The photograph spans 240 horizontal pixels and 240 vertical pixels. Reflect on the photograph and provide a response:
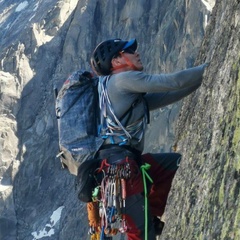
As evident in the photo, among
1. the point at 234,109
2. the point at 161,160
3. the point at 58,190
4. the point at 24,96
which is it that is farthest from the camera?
the point at 24,96

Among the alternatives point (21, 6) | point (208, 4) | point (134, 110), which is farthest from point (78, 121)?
point (21, 6)

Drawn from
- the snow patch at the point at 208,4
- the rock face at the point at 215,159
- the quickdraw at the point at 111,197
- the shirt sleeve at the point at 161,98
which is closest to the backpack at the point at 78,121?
the quickdraw at the point at 111,197

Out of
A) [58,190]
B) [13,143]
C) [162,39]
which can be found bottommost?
[58,190]

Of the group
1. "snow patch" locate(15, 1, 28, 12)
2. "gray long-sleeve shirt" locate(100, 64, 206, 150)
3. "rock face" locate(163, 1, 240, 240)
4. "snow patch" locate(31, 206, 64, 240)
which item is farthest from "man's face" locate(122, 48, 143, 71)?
"snow patch" locate(15, 1, 28, 12)

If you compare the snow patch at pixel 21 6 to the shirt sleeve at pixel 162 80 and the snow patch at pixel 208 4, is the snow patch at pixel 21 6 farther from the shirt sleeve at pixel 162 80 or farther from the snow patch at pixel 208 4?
the shirt sleeve at pixel 162 80

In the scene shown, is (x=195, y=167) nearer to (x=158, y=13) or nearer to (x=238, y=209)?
(x=238, y=209)

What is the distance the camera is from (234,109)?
4.36 metres

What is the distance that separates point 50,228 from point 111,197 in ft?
284

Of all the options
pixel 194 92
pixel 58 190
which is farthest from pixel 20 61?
pixel 194 92

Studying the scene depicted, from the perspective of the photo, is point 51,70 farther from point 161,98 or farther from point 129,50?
point 129,50

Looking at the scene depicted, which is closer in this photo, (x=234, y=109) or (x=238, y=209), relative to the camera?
(x=238, y=209)

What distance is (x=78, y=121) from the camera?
20.8 feet

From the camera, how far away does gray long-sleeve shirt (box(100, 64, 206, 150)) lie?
5797 millimetres

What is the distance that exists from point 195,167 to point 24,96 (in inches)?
4095
